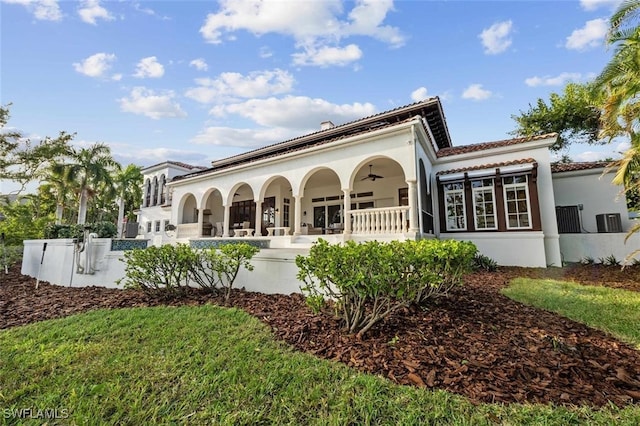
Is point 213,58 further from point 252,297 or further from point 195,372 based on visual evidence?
point 195,372

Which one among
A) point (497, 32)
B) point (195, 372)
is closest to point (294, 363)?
point (195, 372)

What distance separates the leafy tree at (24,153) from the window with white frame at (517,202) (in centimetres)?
2569

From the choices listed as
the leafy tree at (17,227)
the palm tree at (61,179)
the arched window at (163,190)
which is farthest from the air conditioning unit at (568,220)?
the leafy tree at (17,227)

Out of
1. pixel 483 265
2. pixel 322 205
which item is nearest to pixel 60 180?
pixel 322 205

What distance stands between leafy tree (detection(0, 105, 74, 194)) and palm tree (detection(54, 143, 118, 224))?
92cm

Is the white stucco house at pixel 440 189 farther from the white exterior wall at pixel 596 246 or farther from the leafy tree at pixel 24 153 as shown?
the leafy tree at pixel 24 153

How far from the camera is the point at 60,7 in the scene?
23.5ft

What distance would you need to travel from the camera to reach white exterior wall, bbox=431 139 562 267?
9.99 meters

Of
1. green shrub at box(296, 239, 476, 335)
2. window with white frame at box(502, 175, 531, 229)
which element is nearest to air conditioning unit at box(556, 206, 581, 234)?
window with white frame at box(502, 175, 531, 229)

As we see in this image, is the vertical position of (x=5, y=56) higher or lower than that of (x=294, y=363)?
higher

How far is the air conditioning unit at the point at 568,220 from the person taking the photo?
1174 centimetres

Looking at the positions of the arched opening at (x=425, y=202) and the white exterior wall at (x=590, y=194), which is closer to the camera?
the arched opening at (x=425, y=202)

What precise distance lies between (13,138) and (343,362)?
23467mm

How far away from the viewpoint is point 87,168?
17953mm
